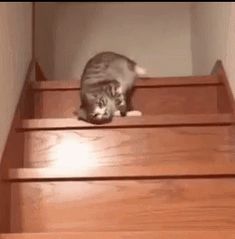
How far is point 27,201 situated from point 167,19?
1.87 m

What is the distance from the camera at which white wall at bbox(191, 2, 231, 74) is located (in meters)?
2.18

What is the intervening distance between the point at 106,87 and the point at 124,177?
0.69 meters

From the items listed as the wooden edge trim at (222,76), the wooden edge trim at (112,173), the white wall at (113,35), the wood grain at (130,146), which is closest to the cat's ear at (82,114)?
the wood grain at (130,146)

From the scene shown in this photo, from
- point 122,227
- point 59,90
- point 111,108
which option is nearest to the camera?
point 122,227

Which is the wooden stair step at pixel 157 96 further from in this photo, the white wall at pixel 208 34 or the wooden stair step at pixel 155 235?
the wooden stair step at pixel 155 235

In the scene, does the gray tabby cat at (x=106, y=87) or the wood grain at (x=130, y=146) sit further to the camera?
the gray tabby cat at (x=106, y=87)

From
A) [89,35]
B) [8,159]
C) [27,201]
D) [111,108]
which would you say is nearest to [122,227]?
[27,201]

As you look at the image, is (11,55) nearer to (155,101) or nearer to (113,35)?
(155,101)

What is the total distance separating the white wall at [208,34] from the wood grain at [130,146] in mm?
385

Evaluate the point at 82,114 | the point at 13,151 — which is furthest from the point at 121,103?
the point at 13,151

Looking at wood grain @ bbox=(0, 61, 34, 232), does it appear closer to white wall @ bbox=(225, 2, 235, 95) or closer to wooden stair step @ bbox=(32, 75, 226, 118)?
wooden stair step @ bbox=(32, 75, 226, 118)

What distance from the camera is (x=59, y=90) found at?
7.72 feet

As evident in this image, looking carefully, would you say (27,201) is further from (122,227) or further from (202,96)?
(202,96)

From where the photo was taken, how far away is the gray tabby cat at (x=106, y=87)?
6.96 ft
